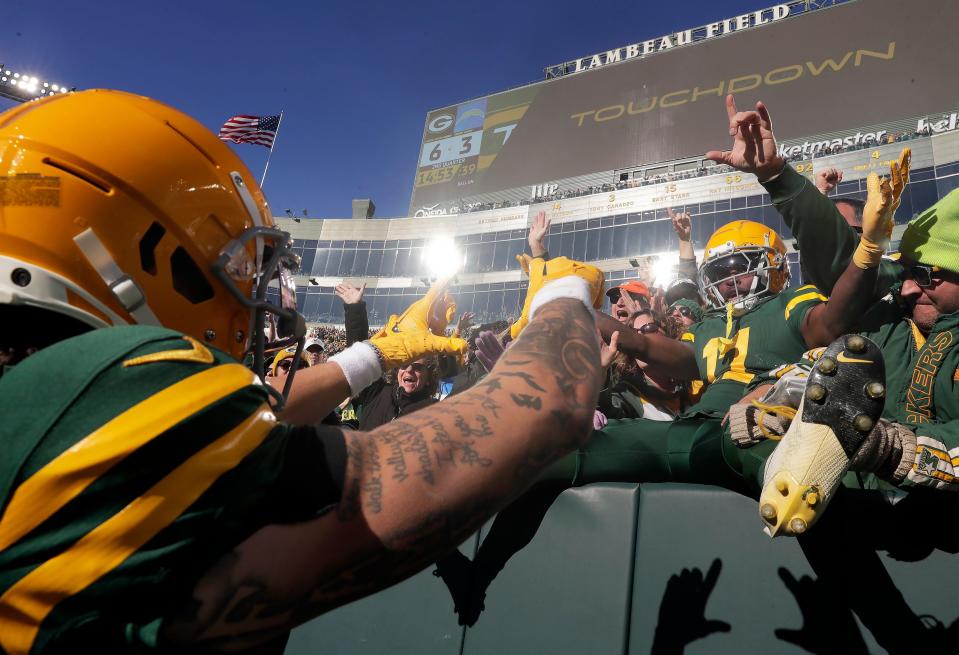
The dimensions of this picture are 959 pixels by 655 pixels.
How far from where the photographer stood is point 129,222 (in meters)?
1.27

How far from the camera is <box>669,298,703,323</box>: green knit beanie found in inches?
232

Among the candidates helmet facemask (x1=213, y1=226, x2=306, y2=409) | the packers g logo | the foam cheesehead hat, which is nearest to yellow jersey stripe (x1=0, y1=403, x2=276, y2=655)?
helmet facemask (x1=213, y1=226, x2=306, y2=409)

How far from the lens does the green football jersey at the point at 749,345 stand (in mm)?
3268

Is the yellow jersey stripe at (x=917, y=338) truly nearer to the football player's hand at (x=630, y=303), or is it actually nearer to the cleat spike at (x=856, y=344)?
the cleat spike at (x=856, y=344)

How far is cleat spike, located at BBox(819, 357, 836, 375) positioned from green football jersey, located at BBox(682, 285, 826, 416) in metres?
1.35

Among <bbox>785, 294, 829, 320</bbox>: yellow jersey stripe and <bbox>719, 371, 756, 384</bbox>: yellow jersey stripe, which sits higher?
<bbox>785, 294, 829, 320</bbox>: yellow jersey stripe

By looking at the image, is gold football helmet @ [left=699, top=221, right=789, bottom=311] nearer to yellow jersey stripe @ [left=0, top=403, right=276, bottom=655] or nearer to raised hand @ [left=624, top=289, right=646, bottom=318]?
raised hand @ [left=624, top=289, right=646, bottom=318]

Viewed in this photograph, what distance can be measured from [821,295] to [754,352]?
0.50 metres

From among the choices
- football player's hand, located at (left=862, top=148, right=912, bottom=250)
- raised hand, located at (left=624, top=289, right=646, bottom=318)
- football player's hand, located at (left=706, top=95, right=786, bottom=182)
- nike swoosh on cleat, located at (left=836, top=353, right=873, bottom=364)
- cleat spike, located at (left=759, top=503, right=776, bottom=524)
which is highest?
football player's hand, located at (left=706, top=95, right=786, bottom=182)

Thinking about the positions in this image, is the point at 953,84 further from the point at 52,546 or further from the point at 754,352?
the point at 52,546

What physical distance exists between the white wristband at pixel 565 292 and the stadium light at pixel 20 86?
29847 mm

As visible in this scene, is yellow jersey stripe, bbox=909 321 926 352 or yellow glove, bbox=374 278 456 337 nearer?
yellow jersey stripe, bbox=909 321 926 352

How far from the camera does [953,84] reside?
32656 mm

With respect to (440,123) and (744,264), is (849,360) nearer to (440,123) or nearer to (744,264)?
(744,264)
